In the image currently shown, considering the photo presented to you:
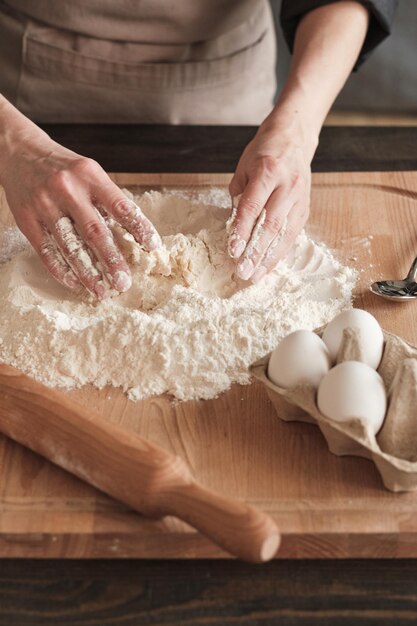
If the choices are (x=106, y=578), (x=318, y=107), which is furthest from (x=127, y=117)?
(x=106, y=578)

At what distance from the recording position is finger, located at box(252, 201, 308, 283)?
1.43 meters

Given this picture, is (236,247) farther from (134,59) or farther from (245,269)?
(134,59)

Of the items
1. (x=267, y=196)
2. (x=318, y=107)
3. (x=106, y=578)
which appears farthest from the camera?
(x=318, y=107)

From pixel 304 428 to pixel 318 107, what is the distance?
703mm

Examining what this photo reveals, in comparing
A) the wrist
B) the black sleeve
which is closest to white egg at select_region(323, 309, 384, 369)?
the wrist

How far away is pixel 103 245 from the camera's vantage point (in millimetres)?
1340

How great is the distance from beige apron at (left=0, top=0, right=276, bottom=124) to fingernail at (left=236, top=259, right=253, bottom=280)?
646 mm

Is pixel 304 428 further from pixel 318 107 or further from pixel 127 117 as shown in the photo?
pixel 127 117

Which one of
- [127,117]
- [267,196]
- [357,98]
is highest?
[267,196]

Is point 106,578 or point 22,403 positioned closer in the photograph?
point 106,578

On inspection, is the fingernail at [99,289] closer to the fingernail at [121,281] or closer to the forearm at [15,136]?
the fingernail at [121,281]

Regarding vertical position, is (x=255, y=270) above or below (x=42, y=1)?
below

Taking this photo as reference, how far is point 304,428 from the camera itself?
46.4 inches

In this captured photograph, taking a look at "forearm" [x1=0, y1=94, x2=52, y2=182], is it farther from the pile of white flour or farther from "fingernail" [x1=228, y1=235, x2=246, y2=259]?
"fingernail" [x1=228, y1=235, x2=246, y2=259]
